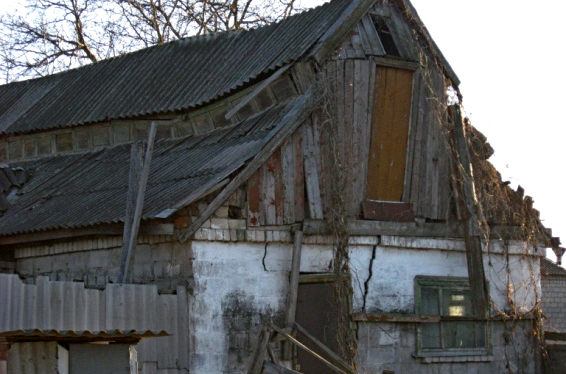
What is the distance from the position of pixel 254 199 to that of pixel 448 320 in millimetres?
3833

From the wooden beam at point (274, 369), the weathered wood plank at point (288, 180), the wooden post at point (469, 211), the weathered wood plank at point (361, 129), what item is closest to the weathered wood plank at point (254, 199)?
the weathered wood plank at point (288, 180)

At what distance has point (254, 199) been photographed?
47.4 ft

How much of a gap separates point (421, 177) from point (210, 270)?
4339 mm

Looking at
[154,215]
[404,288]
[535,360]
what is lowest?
[535,360]

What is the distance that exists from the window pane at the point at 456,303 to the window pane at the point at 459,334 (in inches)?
6.5

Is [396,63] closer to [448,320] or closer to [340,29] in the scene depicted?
[340,29]

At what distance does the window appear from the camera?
1583 cm

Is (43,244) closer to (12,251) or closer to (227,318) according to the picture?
(12,251)

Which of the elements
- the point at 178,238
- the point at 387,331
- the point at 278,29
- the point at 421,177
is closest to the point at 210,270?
the point at 178,238

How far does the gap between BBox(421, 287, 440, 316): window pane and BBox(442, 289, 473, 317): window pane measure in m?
0.13

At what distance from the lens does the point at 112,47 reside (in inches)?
1188

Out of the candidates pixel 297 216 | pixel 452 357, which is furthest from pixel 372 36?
pixel 452 357

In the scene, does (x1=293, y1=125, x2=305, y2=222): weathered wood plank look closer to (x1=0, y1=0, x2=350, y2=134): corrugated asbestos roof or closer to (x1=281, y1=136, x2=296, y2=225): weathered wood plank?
(x1=281, y1=136, x2=296, y2=225): weathered wood plank

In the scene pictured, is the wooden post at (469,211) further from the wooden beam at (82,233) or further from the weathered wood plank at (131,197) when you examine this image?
the weathered wood plank at (131,197)
